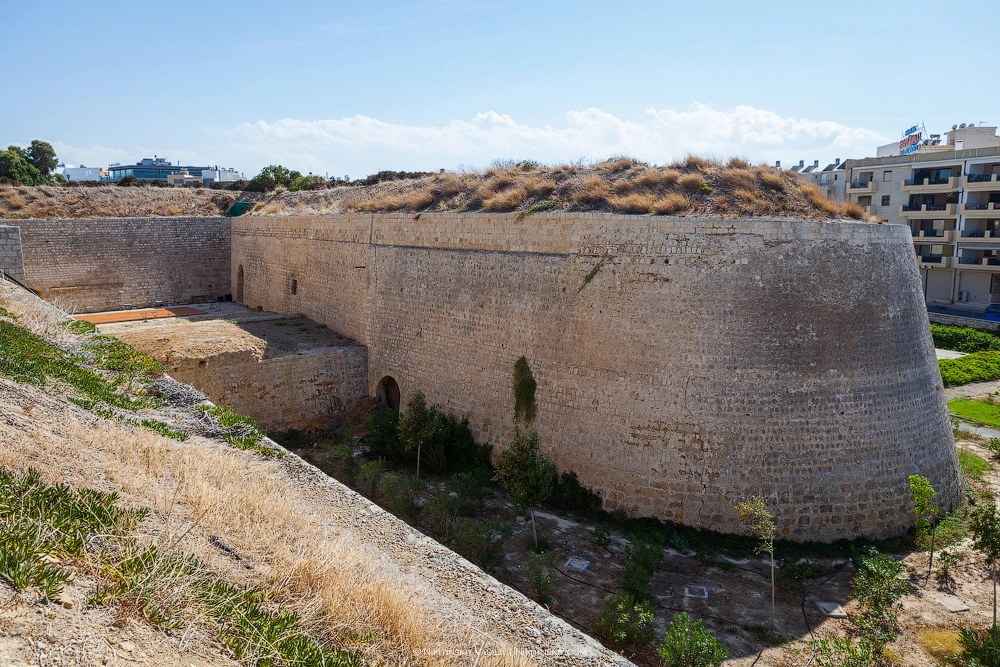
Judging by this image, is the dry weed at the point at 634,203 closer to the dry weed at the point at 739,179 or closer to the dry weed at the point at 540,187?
the dry weed at the point at 739,179

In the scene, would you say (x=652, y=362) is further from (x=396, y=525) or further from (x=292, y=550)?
(x=292, y=550)

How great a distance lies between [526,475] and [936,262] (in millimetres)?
28792

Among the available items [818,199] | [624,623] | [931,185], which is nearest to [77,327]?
[624,623]

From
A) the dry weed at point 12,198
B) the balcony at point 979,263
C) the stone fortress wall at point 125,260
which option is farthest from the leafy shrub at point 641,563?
the balcony at point 979,263

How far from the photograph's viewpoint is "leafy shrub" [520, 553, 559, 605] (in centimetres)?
849

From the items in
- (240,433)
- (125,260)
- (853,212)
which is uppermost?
(853,212)

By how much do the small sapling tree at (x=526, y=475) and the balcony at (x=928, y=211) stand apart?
27.8 m

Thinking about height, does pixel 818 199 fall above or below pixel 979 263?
above

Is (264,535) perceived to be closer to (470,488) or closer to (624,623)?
(624,623)

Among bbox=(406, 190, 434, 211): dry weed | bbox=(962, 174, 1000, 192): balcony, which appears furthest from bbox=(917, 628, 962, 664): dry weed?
bbox=(962, 174, 1000, 192): balcony

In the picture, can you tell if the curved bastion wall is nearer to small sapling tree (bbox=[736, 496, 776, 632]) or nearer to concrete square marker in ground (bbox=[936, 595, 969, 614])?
small sapling tree (bbox=[736, 496, 776, 632])

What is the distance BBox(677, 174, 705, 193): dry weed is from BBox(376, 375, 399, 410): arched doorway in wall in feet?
25.6

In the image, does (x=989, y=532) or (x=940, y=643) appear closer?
(x=940, y=643)

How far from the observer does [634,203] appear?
37.7ft
